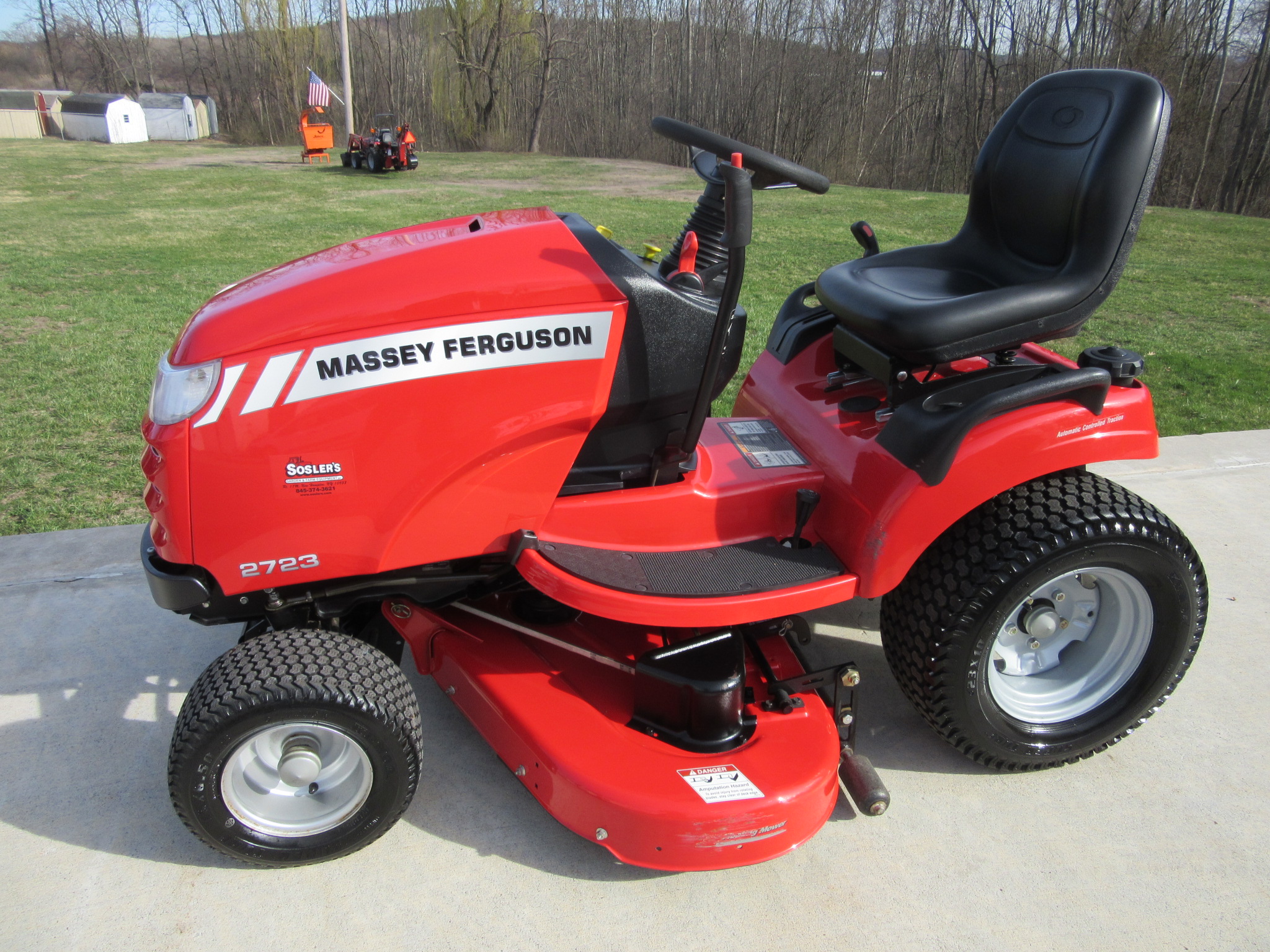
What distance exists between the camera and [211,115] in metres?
31.2

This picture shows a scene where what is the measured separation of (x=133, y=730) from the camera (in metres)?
2.31

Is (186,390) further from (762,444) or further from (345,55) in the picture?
(345,55)

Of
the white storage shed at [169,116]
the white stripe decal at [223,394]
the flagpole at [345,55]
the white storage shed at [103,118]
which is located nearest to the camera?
the white stripe decal at [223,394]

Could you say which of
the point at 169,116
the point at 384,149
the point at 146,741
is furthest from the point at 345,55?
the point at 146,741

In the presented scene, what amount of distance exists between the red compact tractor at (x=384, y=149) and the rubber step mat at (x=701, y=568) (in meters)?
16.8

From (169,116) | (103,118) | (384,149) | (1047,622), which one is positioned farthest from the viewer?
(169,116)

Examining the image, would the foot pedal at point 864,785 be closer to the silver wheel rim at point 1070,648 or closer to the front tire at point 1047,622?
the front tire at point 1047,622

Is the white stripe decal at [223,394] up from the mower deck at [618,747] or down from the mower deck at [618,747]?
up

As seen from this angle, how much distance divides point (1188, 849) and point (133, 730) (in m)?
2.53

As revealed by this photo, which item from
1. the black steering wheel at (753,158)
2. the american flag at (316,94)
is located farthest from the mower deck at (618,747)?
the american flag at (316,94)

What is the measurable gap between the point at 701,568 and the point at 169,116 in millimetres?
33514

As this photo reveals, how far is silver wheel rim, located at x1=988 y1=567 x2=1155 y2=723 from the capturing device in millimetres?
2240

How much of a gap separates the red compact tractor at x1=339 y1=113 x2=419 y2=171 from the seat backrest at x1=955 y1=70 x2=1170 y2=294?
53.2 ft

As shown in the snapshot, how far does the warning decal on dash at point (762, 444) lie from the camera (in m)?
2.26
